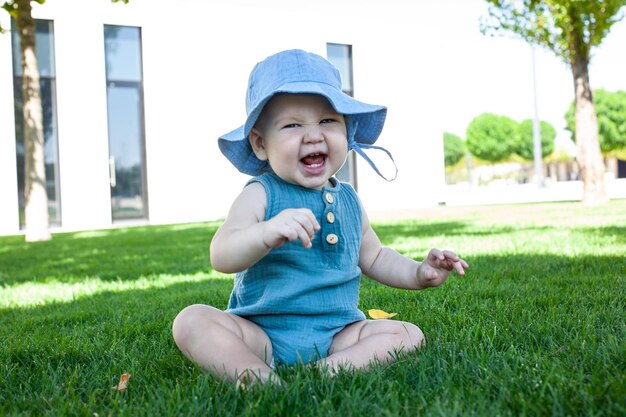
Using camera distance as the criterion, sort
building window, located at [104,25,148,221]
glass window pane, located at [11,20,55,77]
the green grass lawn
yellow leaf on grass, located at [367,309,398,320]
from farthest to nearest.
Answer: building window, located at [104,25,148,221]
glass window pane, located at [11,20,55,77]
yellow leaf on grass, located at [367,309,398,320]
the green grass lawn

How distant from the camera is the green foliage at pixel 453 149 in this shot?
76688 mm

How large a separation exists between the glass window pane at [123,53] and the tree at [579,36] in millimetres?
7910

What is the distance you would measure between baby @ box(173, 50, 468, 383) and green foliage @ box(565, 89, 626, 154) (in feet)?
188

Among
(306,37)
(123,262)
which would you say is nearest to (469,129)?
(306,37)

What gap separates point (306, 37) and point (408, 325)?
15.6 meters

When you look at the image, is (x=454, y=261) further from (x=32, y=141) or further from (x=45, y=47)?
(x=45, y=47)

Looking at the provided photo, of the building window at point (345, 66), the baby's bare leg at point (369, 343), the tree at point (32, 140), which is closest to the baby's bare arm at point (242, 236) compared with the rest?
the baby's bare leg at point (369, 343)

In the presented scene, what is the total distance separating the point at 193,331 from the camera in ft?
5.94

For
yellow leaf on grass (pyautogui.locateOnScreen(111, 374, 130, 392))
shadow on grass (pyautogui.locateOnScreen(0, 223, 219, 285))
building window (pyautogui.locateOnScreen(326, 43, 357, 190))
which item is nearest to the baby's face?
yellow leaf on grass (pyautogui.locateOnScreen(111, 374, 130, 392))

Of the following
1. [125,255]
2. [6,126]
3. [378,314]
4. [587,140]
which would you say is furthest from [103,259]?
[587,140]

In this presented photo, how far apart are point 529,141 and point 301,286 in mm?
67594

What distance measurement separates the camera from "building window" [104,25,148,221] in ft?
48.0

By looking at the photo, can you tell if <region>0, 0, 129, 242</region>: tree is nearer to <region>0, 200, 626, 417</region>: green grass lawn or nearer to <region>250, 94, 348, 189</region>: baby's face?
<region>0, 200, 626, 417</region>: green grass lawn

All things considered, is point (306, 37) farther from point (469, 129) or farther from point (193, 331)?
point (469, 129)
